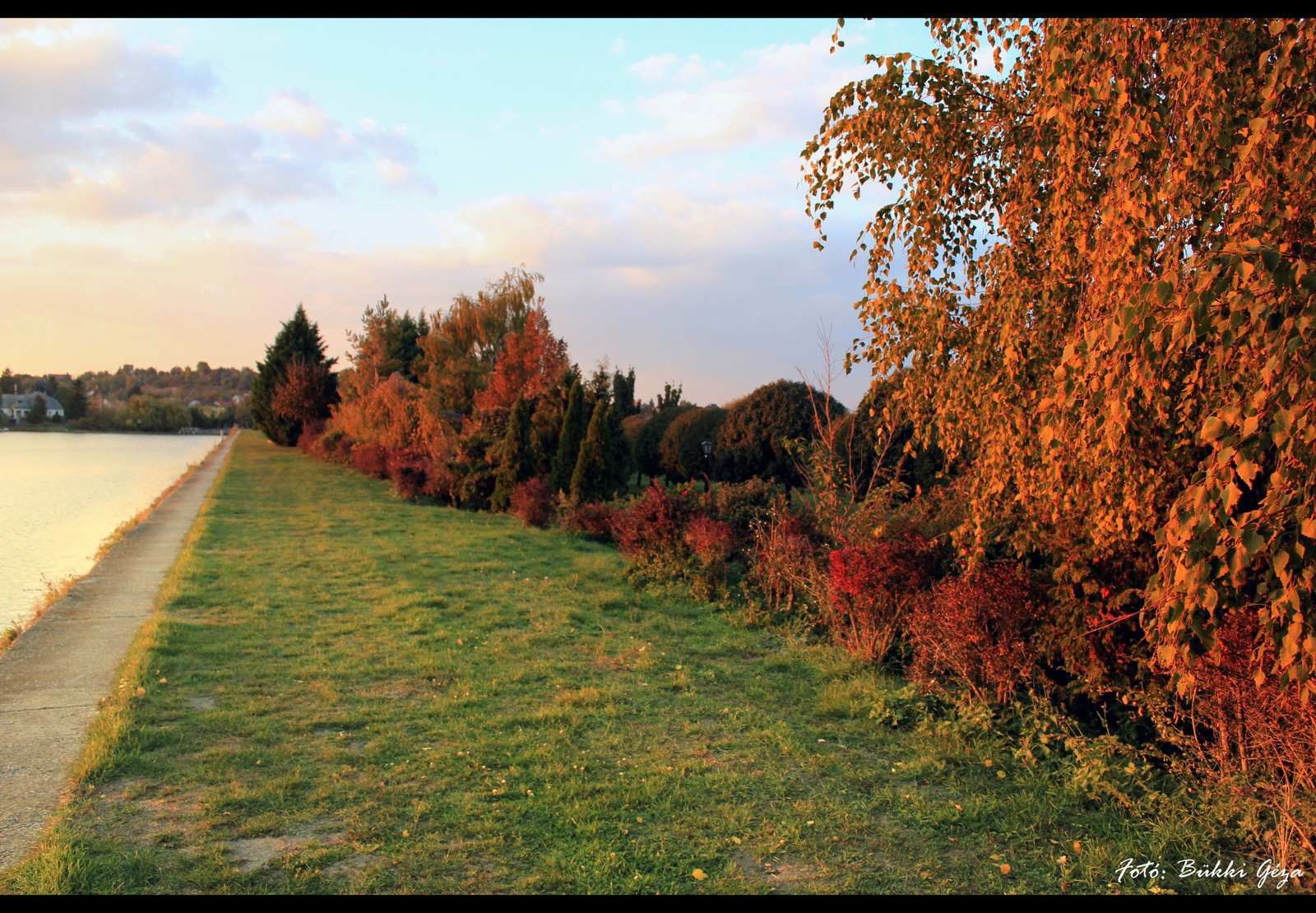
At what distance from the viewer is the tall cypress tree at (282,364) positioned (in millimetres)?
42094

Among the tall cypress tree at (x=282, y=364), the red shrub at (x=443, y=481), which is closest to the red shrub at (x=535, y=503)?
the red shrub at (x=443, y=481)

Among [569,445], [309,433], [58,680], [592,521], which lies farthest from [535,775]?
[309,433]

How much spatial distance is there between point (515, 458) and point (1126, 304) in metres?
15.0

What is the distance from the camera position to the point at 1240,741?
11.9 feet

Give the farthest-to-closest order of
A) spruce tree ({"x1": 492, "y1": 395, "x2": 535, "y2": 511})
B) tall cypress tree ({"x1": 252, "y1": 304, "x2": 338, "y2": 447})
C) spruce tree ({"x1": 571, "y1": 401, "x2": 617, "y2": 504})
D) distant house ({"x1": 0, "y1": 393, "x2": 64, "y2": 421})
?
1. distant house ({"x1": 0, "y1": 393, "x2": 64, "y2": 421})
2. tall cypress tree ({"x1": 252, "y1": 304, "x2": 338, "y2": 447})
3. spruce tree ({"x1": 492, "y1": 395, "x2": 535, "y2": 511})
4. spruce tree ({"x1": 571, "y1": 401, "x2": 617, "y2": 504})

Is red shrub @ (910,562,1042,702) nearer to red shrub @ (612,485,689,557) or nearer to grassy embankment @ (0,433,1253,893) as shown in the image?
grassy embankment @ (0,433,1253,893)

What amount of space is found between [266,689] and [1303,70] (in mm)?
6565

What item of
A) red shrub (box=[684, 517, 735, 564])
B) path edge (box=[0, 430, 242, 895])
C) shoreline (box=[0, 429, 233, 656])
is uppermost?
red shrub (box=[684, 517, 735, 564])

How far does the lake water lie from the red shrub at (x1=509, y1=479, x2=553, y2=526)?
675 centimetres

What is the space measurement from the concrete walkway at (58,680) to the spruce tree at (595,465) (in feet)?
22.8

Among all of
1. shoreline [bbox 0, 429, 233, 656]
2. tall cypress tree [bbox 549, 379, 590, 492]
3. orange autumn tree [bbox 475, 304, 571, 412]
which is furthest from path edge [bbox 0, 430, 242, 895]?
orange autumn tree [bbox 475, 304, 571, 412]

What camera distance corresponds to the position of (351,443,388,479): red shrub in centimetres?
2367

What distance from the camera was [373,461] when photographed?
23734 millimetres
